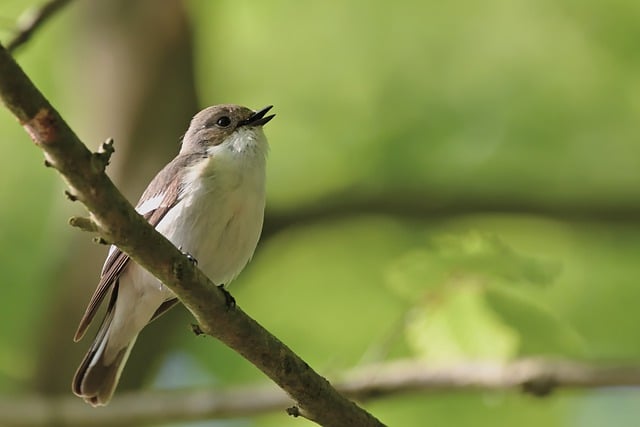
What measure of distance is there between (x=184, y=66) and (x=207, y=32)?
1320 millimetres

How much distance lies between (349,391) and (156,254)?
9.61ft

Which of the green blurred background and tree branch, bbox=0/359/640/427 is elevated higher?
the green blurred background

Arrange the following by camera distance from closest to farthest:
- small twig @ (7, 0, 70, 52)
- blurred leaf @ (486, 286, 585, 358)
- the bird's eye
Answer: small twig @ (7, 0, 70, 52), blurred leaf @ (486, 286, 585, 358), the bird's eye

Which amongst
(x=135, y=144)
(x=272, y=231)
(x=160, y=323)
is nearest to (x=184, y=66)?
(x=135, y=144)

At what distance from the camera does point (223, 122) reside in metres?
6.00

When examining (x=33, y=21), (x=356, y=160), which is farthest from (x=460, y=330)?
(x=356, y=160)

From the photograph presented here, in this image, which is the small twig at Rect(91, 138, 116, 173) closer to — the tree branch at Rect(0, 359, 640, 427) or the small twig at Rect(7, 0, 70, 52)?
the small twig at Rect(7, 0, 70, 52)

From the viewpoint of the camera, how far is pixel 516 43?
9.26 m

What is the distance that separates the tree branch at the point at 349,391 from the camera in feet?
18.3

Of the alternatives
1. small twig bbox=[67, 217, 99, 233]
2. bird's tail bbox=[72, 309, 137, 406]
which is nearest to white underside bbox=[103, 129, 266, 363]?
bird's tail bbox=[72, 309, 137, 406]

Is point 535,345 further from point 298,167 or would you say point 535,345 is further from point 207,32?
point 207,32

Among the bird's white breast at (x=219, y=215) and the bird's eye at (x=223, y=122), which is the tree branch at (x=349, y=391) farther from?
the bird's eye at (x=223, y=122)

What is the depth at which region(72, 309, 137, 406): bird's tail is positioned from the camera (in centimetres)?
546

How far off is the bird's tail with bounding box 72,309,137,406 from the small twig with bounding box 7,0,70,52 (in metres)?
1.50
